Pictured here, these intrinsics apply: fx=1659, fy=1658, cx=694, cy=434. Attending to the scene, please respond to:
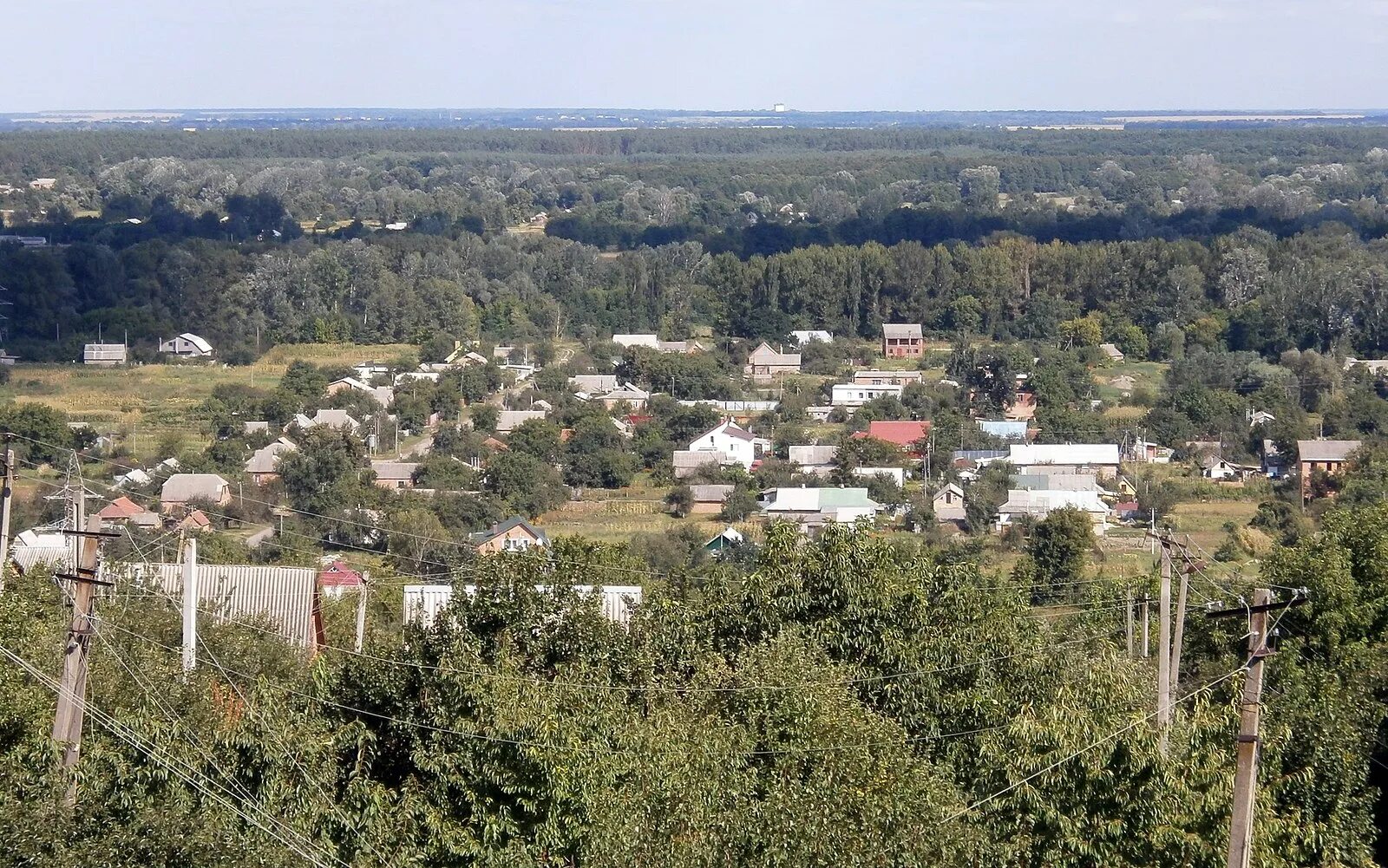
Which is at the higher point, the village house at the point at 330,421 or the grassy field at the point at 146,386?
the village house at the point at 330,421

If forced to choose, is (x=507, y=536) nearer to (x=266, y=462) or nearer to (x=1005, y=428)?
(x=266, y=462)

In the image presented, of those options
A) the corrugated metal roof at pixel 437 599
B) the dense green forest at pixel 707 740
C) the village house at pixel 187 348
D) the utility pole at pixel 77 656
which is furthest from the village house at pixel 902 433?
Answer: the utility pole at pixel 77 656

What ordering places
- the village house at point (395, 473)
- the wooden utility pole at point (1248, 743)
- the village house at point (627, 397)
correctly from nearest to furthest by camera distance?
1. the wooden utility pole at point (1248, 743)
2. the village house at point (395, 473)
3. the village house at point (627, 397)

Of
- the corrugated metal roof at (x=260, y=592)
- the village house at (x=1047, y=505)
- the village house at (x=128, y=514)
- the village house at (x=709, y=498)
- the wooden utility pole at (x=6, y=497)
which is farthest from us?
the village house at (x=709, y=498)

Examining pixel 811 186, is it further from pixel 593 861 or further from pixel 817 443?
pixel 593 861

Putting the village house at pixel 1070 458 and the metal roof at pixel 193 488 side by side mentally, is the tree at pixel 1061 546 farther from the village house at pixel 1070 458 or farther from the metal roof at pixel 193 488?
the metal roof at pixel 193 488

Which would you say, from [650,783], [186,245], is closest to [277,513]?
[650,783]

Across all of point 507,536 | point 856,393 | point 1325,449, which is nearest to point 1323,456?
point 1325,449

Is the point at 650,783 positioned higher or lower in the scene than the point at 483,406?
higher
